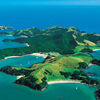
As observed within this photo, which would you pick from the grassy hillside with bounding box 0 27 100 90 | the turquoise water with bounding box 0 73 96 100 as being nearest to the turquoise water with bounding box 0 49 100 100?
the turquoise water with bounding box 0 73 96 100

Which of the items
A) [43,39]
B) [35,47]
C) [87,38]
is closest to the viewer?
[35,47]

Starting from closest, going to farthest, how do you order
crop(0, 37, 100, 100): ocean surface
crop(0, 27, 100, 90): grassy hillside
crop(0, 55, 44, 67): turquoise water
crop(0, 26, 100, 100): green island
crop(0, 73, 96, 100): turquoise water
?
crop(0, 73, 96, 100): turquoise water → crop(0, 37, 100, 100): ocean surface → crop(0, 26, 100, 100): green island → crop(0, 27, 100, 90): grassy hillside → crop(0, 55, 44, 67): turquoise water

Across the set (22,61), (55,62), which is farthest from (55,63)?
(22,61)

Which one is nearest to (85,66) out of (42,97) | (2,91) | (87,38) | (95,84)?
(95,84)

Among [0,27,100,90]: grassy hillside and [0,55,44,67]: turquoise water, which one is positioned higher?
[0,27,100,90]: grassy hillside

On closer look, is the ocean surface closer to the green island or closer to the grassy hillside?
the green island

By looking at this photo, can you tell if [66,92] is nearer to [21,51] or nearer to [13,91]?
[13,91]

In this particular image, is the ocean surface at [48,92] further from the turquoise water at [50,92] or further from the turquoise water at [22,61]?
the turquoise water at [22,61]
